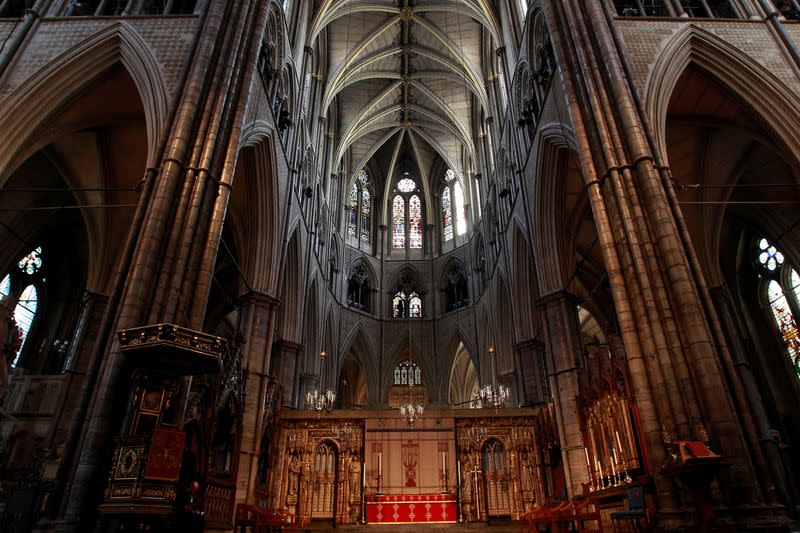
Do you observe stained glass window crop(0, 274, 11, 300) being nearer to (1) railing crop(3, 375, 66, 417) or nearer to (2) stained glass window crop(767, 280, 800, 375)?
(1) railing crop(3, 375, 66, 417)

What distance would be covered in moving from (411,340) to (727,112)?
1959 centimetres

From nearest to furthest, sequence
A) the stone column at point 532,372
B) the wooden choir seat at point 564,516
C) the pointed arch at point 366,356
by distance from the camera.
→ the wooden choir seat at point 564,516 → the stone column at point 532,372 → the pointed arch at point 366,356

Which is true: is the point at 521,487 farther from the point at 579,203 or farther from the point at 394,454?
the point at 579,203

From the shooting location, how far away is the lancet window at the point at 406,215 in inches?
1275

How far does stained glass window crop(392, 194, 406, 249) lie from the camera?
32.4 meters

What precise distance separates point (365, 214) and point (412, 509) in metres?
20.8

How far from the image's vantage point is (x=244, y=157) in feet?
48.7

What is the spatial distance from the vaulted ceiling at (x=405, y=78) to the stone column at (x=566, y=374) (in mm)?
12202

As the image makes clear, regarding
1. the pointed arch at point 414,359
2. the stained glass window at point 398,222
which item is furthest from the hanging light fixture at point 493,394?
the stained glass window at point 398,222

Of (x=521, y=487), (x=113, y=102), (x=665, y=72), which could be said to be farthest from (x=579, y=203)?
(x=113, y=102)

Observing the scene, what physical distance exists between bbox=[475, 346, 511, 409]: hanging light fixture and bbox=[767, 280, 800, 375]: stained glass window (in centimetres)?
921

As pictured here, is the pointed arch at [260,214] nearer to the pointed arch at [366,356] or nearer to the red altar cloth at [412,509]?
the red altar cloth at [412,509]

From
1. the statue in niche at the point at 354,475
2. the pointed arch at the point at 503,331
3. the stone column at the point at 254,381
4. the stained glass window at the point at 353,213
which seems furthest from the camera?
the stained glass window at the point at 353,213

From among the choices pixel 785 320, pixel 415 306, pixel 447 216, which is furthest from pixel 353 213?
pixel 785 320
